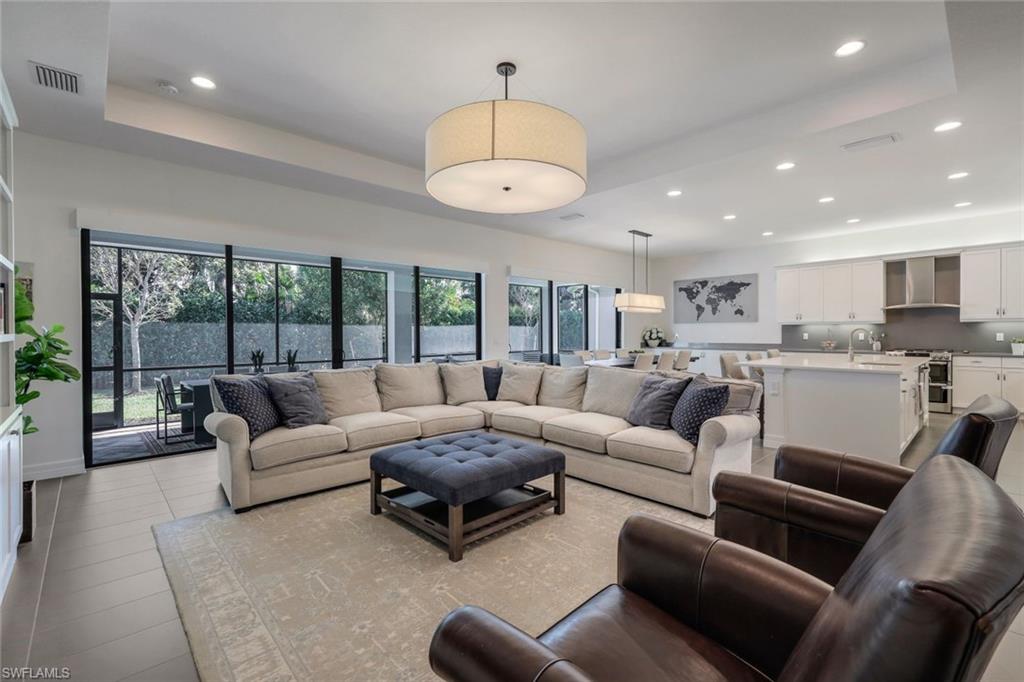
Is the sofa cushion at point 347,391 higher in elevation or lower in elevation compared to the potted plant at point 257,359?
lower

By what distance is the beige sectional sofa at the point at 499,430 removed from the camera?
3.18m

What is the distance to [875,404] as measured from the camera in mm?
4266

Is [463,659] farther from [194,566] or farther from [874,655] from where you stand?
[194,566]

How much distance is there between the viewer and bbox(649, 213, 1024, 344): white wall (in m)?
6.74

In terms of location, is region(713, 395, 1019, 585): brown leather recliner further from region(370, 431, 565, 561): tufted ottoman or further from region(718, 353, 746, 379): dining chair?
region(718, 353, 746, 379): dining chair

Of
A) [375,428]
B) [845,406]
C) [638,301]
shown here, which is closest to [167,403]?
[375,428]

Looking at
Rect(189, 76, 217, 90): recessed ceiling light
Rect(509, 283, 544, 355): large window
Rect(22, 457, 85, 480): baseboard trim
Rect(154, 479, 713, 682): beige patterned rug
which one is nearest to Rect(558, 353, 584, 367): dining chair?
Rect(509, 283, 544, 355): large window

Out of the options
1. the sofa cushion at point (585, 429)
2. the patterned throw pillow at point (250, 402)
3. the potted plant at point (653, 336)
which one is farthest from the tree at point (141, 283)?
the potted plant at point (653, 336)

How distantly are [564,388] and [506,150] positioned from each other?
2792 mm

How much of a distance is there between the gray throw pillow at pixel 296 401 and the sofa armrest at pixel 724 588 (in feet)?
9.65

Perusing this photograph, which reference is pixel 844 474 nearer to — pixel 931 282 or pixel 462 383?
pixel 462 383

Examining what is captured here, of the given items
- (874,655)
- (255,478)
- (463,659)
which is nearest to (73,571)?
(255,478)

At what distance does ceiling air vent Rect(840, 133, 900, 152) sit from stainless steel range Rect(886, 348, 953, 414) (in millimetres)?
4359

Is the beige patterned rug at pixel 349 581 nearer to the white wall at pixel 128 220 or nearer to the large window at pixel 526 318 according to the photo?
the white wall at pixel 128 220
